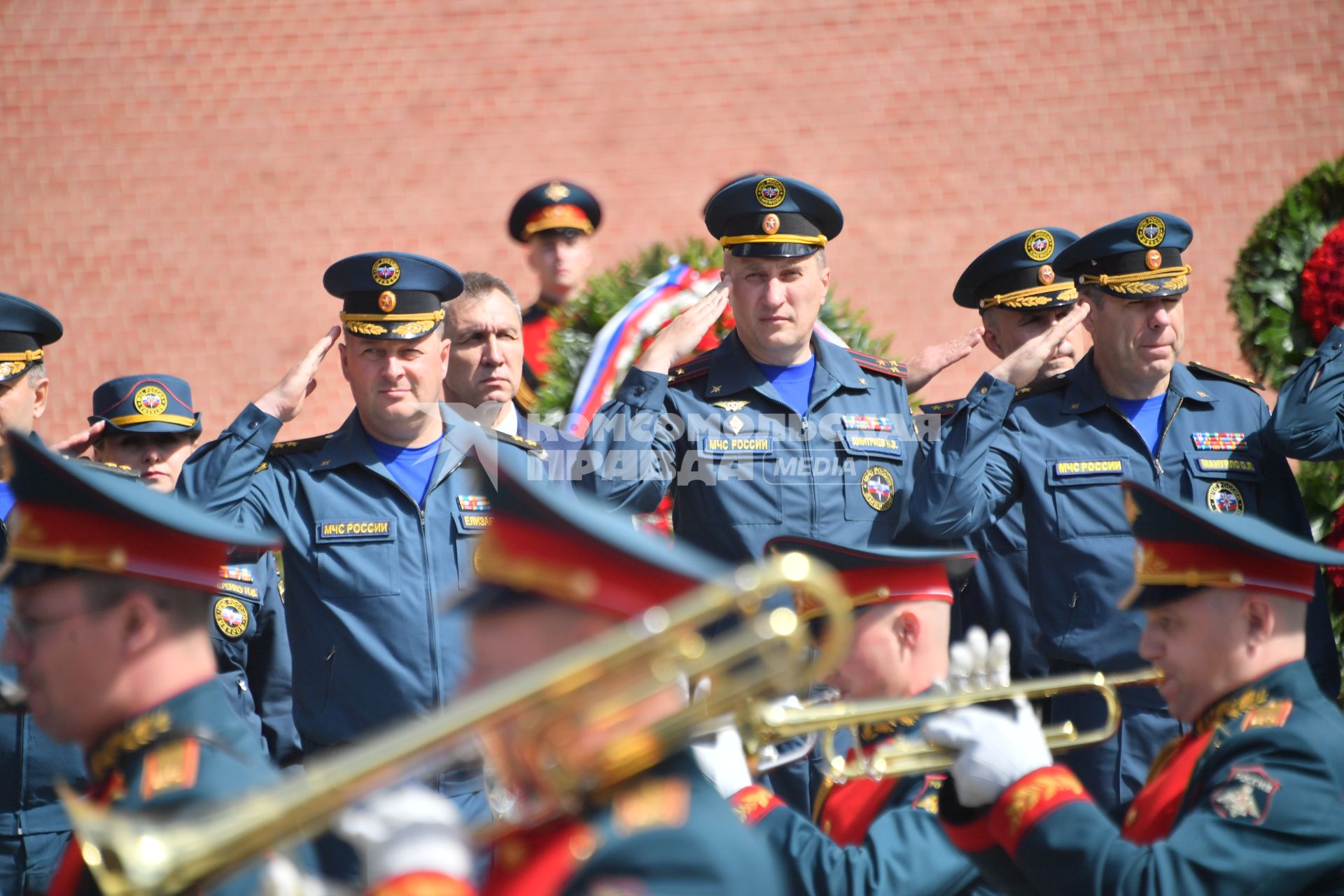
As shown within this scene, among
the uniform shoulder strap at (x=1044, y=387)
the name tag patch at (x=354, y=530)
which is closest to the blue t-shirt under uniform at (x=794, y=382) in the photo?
the uniform shoulder strap at (x=1044, y=387)

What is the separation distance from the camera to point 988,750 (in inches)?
113

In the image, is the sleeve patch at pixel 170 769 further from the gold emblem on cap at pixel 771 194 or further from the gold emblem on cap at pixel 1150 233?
the gold emblem on cap at pixel 1150 233

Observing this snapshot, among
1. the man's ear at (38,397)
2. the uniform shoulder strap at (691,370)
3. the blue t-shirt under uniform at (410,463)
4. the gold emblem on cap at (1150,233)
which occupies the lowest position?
the blue t-shirt under uniform at (410,463)

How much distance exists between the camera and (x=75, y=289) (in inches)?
433

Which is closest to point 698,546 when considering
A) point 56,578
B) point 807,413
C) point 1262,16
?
point 807,413

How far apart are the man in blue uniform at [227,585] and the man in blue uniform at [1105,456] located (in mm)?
2430

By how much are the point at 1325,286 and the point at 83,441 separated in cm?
474

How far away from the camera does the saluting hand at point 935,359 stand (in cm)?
614

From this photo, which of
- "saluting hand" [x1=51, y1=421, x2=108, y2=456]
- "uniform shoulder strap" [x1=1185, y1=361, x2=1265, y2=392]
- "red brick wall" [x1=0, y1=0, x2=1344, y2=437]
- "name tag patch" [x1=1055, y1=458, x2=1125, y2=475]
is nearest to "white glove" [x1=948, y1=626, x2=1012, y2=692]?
"name tag patch" [x1=1055, y1=458, x2=1125, y2=475]

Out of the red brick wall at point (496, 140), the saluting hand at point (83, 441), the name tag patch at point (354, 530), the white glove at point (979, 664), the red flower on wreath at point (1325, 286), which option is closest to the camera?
the white glove at point (979, 664)

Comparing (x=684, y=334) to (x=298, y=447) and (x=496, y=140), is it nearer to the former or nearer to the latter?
(x=298, y=447)

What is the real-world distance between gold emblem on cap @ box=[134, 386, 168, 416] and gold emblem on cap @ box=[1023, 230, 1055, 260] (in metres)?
3.53

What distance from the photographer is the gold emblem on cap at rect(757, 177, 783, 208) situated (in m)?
5.31

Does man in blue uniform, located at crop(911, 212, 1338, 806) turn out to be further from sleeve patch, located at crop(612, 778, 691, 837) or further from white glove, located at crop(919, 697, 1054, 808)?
sleeve patch, located at crop(612, 778, 691, 837)
